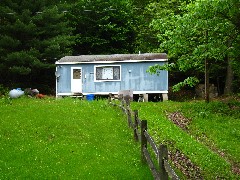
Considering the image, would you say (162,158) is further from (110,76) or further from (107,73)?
(107,73)

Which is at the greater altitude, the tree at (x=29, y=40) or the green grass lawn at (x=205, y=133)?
the tree at (x=29, y=40)

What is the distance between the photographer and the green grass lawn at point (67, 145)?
1136 centimetres

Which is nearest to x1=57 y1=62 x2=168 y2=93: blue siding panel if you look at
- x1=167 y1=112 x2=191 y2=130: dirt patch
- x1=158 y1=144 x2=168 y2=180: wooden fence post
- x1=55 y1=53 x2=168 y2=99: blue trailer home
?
x1=55 y1=53 x2=168 y2=99: blue trailer home

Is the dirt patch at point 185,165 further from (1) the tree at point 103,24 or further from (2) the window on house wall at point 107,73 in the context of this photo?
(1) the tree at point 103,24

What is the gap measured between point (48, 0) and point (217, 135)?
26.2 m

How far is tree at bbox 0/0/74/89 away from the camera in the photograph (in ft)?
115

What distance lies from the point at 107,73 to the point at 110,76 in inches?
14.7

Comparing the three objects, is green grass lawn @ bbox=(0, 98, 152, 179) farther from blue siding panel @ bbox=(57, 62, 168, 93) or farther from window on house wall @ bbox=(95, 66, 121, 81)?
window on house wall @ bbox=(95, 66, 121, 81)

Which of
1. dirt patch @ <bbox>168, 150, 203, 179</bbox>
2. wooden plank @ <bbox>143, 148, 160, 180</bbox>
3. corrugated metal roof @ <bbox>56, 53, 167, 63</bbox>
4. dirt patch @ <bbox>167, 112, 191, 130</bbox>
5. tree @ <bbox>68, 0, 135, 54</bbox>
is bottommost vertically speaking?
dirt patch @ <bbox>168, 150, 203, 179</bbox>

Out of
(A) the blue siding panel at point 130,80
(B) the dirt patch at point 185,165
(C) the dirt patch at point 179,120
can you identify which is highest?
(A) the blue siding panel at point 130,80

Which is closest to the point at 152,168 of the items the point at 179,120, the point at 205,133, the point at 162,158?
the point at 162,158

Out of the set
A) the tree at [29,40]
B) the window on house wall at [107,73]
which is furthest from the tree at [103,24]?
the window on house wall at [107,73]

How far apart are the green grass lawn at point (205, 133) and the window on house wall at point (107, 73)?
665 centimetres

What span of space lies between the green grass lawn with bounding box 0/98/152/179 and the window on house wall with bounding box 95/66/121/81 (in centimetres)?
1010
